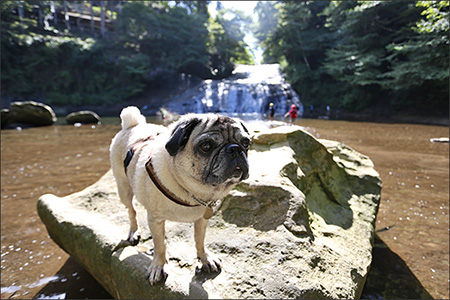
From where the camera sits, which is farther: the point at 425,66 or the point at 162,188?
the point at 425,66

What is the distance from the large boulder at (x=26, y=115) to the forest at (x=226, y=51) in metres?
15.0

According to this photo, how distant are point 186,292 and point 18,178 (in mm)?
6457

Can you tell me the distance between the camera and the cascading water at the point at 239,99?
28.0m

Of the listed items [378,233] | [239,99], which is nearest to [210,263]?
[378,233]

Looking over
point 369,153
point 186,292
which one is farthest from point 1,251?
point 369,153

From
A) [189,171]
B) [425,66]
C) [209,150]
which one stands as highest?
[425,66]

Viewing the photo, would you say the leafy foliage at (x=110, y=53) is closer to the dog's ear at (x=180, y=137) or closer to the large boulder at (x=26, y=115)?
the large boulder at (x=26, y=115)

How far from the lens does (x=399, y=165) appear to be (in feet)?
23.5

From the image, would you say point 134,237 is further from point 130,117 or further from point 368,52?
point 368,52

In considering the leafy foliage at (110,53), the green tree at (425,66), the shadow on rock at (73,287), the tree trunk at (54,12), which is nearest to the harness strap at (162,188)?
the shadow on rock at (73,287)

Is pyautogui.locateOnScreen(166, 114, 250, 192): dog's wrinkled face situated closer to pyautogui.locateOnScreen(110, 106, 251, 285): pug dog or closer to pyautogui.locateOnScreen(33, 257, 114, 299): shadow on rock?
pyautogui.locateOnScreen(110, 106, 251, 285): pug dog

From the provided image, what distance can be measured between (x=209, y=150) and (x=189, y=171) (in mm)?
227

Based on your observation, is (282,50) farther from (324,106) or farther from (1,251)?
(1,251)

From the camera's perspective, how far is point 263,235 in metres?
2.49
